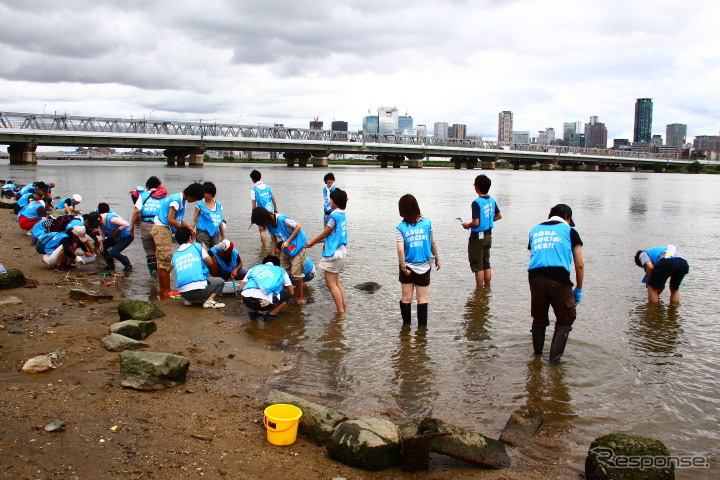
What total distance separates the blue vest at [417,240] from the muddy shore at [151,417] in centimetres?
207

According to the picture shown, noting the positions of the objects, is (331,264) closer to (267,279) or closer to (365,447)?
(267,279)

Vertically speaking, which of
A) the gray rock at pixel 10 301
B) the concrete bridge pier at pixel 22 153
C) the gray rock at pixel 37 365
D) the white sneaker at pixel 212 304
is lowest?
the white sneaker at pixel 212 304

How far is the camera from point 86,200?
26.7 meters

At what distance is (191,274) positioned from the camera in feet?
27.5

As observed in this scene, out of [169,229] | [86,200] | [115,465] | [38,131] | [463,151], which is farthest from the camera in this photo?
[463,151]

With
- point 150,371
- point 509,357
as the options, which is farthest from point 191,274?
point 509,357

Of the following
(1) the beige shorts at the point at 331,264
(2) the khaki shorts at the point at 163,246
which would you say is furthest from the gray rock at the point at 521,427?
(2) the khaki shorts at the point at 163,246

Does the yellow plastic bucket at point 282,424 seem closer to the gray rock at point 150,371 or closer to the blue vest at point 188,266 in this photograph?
the gray rock at point 150,371

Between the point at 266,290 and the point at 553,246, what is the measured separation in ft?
13.0

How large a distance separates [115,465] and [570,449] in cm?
368

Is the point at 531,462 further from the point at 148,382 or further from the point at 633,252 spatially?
the point at 633,252

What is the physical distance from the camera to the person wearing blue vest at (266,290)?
7836 mm

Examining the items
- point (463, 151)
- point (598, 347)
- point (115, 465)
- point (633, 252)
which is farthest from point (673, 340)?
point (463, 151)

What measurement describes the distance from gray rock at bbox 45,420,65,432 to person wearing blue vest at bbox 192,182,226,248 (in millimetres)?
6043
